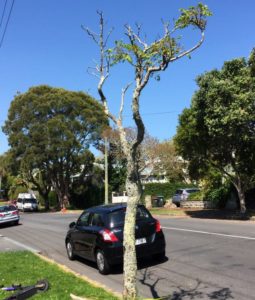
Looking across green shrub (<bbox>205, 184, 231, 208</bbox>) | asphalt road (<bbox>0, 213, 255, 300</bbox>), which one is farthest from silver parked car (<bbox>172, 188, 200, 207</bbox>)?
asphalt road (<bbox>0, 213, 255, 300</bbox>)

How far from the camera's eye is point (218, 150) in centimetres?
2684

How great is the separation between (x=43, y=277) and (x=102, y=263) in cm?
168

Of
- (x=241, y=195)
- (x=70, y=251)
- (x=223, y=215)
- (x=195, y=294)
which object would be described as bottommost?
(x=195, y=294)

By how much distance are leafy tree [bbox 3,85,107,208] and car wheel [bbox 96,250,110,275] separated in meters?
37.3

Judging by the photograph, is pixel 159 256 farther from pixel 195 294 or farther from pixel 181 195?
pixel 181 195

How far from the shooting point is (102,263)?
37.6ft

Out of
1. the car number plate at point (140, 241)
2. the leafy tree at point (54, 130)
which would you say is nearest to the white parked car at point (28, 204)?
the leafy tree at point (54, 130)

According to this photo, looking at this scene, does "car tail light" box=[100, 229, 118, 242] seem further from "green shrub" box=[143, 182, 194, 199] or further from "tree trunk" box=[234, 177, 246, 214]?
"green shrub" box=[143, 182, 194, 199]

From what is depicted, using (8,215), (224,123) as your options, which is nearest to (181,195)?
(8,215)

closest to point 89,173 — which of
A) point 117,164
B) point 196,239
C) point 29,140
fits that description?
point 117,164

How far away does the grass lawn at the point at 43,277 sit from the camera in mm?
8320

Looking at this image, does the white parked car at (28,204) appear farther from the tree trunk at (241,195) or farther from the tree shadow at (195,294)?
the tree shadow at (195,294)

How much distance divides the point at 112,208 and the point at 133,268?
5.82 metres

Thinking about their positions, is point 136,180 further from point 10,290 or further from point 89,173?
point 89,173
